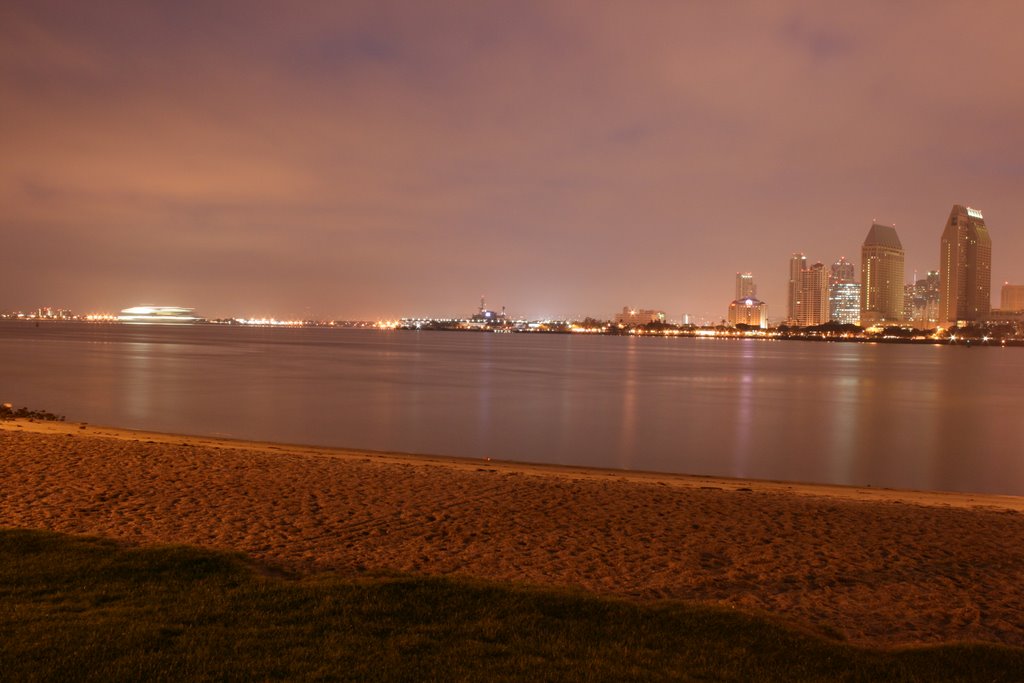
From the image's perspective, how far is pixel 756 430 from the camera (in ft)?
103

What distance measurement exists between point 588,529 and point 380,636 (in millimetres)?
5063

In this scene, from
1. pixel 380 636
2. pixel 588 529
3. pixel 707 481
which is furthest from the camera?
pixel 707 481

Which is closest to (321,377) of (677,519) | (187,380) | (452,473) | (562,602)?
(187,380)

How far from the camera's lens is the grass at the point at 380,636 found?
4840mm

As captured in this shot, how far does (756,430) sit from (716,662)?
27.8 m

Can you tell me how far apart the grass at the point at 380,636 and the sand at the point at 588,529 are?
0.93 meters

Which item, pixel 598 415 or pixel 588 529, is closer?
pixel 588 529

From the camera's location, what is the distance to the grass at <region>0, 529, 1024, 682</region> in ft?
15.9

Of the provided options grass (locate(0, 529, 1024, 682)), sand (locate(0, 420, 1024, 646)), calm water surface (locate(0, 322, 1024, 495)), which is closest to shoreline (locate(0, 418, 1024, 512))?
sand (locate(0, 420, 1024, 646))

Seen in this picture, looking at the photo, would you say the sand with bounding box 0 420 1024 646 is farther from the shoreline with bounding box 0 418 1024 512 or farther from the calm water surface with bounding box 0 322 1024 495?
the calm water surface with bounding box 0 322 1024 495

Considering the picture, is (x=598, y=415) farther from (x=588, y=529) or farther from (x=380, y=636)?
(x=380, y=636)

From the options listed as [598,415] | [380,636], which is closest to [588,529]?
[380,636]

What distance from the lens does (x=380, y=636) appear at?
545cm

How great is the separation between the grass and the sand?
93 centimetres
